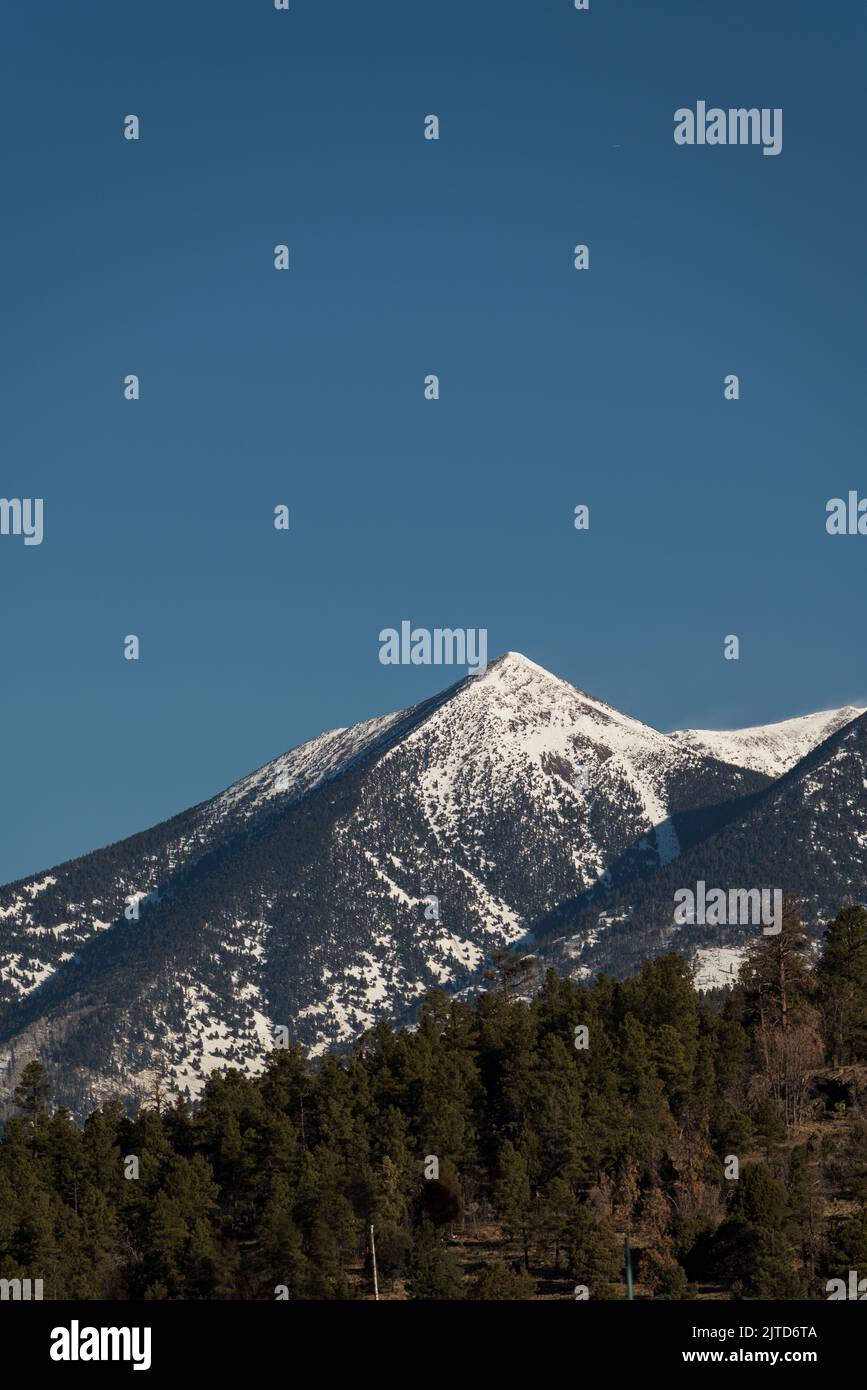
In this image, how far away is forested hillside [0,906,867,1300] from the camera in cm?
8894

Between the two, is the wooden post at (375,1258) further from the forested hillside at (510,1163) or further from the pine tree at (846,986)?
the pine tree at (846,986)

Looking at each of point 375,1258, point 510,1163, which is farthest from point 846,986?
→ point 375,1258

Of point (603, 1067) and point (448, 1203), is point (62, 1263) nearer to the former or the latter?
point (448, 1203)

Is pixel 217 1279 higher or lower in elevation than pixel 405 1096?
lower

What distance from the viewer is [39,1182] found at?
104m

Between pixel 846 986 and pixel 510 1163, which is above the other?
pixel 846 986

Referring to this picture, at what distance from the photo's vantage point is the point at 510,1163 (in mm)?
100375

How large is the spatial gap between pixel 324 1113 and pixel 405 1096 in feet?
21.2

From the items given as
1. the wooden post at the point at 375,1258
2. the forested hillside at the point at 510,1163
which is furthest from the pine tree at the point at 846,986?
the wooden post at the point at 375,1258

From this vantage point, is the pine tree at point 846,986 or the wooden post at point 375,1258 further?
the pine tree at point 846,986

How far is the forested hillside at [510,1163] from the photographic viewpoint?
88.9 meters

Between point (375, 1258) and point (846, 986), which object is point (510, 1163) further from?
point (846, 986)

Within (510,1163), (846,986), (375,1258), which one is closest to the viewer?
(375,1258)
